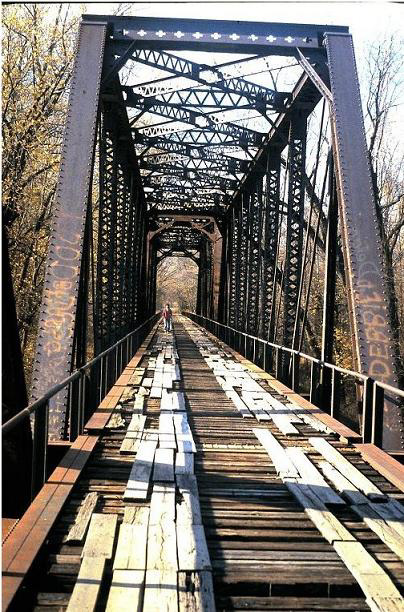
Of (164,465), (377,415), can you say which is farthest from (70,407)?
(377,415)

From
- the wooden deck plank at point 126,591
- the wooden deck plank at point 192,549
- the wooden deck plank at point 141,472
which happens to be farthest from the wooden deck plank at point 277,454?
the wooden deck plank at point 126,591

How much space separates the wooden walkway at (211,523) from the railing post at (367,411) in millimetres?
292

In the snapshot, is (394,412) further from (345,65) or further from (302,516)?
(345,65)

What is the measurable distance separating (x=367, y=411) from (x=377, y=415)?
0.25 metres

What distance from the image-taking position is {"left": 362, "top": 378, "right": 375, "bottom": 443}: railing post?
7.06 metres

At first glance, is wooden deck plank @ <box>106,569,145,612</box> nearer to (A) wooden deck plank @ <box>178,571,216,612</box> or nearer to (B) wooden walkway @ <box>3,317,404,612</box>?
(B) wooden walkway @ <box>3,317,404,612</box>

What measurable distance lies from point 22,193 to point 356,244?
486 inches

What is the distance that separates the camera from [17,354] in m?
4.97

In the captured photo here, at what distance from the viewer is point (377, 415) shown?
689cm

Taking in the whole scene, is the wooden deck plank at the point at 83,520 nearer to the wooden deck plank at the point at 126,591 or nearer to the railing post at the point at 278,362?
the wooden deck plank at the point at 126,591

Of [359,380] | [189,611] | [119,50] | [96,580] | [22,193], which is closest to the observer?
[189,611]

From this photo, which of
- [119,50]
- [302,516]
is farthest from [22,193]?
[302,516]

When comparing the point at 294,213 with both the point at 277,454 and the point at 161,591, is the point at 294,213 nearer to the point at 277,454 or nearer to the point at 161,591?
the point at 277,454

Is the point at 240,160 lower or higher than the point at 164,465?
higher
